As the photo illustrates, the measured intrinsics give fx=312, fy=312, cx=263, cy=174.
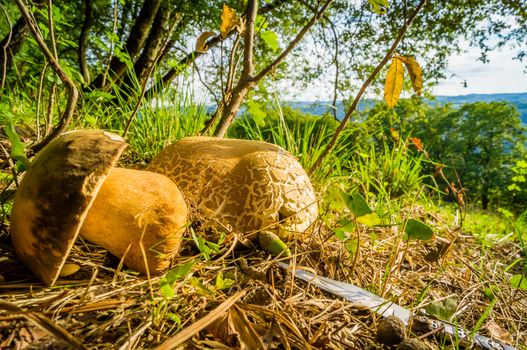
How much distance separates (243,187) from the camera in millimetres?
1451

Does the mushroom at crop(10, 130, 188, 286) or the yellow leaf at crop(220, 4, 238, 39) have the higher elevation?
the yellow leaf at crop(220, 4, 238, 39)

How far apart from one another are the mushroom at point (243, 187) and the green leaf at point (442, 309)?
Result: 0.59m

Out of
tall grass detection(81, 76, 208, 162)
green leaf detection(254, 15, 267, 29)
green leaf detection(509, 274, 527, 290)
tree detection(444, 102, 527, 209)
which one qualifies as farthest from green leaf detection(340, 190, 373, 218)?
tree detection(444, 102, 527, 209)

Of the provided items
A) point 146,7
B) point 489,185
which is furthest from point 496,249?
point 489,185

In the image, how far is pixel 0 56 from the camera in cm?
565

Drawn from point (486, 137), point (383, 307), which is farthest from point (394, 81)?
point (486, 137)

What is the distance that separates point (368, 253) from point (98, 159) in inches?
51.8

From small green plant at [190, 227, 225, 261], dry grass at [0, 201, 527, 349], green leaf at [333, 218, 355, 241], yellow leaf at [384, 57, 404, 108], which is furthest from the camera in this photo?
yellow leaf at [384, 57, 404, 108]

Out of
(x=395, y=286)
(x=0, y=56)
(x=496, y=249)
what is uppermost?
(x=0, y=56)

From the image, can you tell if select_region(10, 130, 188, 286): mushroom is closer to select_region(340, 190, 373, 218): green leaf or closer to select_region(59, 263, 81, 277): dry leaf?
select_region(59, 263, 81, 277): dry leaf

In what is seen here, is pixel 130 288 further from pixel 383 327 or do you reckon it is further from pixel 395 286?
pixel 395 286

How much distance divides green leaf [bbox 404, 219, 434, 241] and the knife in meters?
0.27

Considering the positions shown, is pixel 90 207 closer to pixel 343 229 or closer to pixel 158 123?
pixel 343 229

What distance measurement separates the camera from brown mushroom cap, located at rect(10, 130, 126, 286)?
2.79 feet
